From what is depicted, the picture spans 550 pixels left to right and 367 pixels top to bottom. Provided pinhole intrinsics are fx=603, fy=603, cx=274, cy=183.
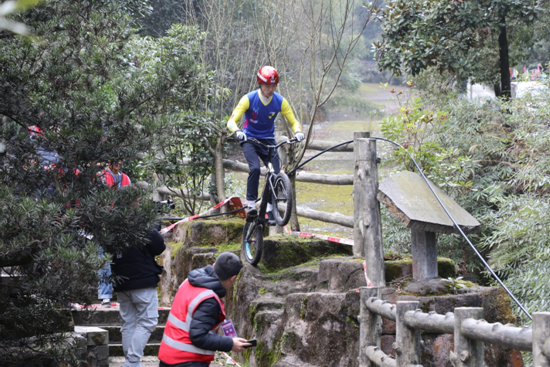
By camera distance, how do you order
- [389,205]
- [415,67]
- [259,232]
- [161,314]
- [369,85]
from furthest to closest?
[369,85]
[415,67]
[161,314]
[259,232]
[389,205]

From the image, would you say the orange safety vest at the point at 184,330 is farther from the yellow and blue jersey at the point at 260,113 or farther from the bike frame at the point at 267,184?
the yellow and blue jersey at the point at 260,113

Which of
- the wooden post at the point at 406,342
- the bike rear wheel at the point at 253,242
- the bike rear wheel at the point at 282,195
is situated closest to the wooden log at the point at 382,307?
the wooden post at the point at 406,342

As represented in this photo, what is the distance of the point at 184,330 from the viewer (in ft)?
11.6

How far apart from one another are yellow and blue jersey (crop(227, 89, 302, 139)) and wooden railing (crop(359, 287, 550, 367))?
249 cm

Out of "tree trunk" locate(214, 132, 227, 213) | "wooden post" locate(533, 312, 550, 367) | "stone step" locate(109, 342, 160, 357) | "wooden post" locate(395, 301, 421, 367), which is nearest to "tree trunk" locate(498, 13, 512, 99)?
"tree trunk" locate(214, 132, 227, 213)

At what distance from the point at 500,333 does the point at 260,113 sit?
13.4 ft

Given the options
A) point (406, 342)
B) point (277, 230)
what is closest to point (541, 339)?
point (406, 342)

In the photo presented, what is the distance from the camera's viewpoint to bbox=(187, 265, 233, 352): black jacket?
11.3 ft

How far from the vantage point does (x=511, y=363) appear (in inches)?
181

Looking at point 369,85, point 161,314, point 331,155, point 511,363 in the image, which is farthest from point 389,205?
point 369,85

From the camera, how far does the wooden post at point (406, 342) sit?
150 inches

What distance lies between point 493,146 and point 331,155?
14.2m

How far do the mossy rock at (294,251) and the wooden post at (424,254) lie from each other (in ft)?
6.67

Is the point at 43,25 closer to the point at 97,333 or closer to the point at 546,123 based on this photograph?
the point at 97,333
